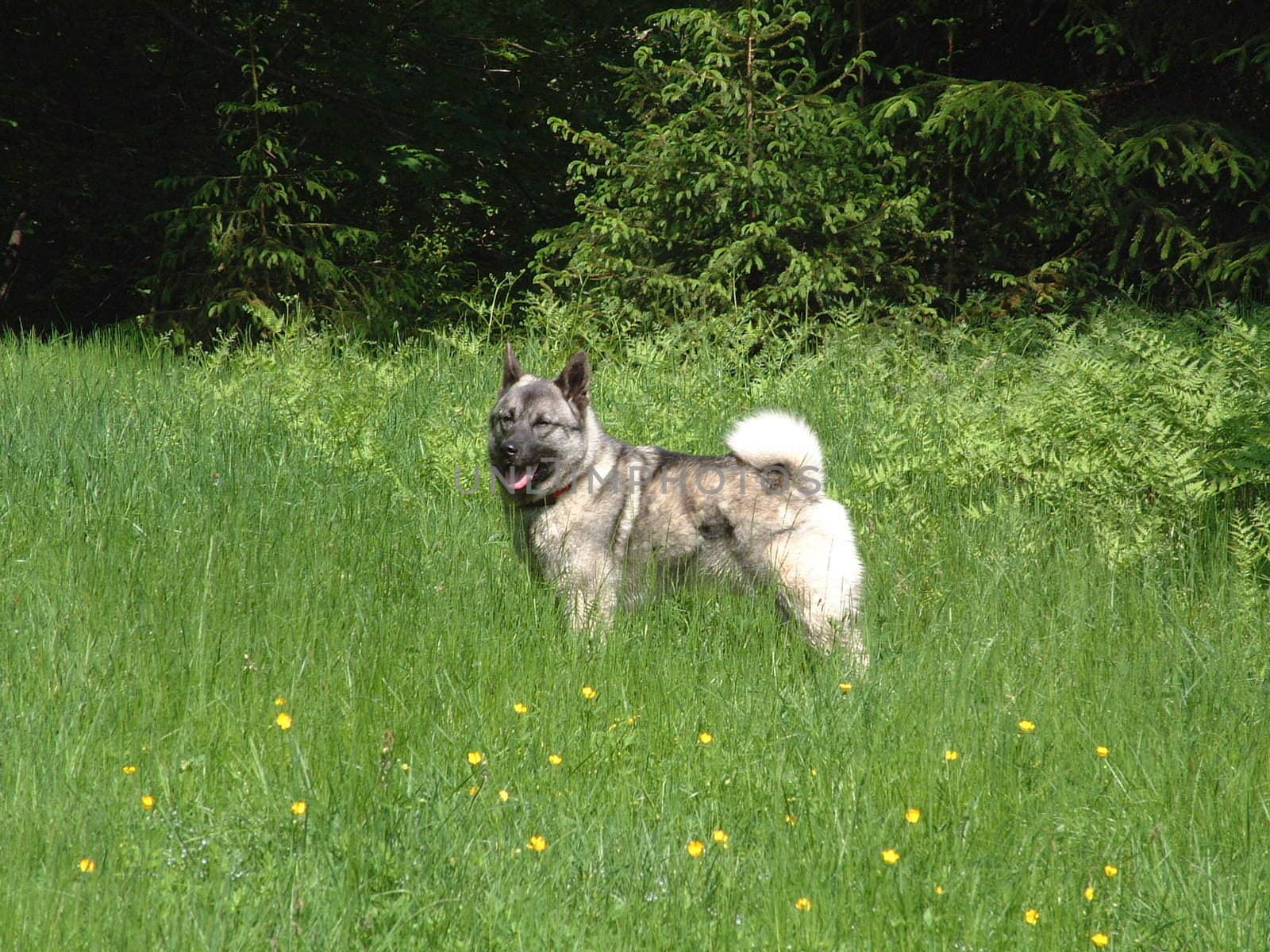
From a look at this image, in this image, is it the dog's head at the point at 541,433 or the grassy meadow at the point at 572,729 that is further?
the dog's head at the point at 541,433

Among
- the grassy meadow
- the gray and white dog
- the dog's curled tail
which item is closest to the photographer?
the grassy meadow

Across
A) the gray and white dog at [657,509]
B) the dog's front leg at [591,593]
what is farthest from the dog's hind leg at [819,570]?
the dog's front leg at [591,593]

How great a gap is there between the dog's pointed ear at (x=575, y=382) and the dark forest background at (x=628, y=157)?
350cm

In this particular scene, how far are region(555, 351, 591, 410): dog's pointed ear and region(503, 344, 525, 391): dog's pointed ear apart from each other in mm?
206

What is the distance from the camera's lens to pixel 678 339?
7.75 meters

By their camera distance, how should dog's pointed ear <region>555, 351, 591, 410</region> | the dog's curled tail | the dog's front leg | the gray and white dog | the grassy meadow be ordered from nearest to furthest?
the grassy meadow
the dog's front leg
the gray and white dog
the dog's curled tail
dog's pointed ear <region>555, 351, 591, 410</region>

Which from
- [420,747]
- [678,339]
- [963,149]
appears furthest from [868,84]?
[420,747]

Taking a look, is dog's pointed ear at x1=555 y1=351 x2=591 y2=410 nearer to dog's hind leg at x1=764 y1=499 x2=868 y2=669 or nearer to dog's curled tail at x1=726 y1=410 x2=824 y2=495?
dog's curled tail at x1=726 y1=410 x2=824 y2=495

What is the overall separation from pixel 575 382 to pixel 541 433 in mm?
300

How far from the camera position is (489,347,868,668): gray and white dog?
4.20m

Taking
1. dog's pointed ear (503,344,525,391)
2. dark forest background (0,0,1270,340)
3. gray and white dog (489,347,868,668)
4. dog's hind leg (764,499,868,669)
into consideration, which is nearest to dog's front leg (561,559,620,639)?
gray and white dog (489,347,868,668)

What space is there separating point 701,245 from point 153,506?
201 inches

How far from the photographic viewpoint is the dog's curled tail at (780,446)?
4312 mm

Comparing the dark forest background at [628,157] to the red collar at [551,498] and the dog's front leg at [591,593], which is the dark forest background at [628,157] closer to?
the red collar at [551,498]
